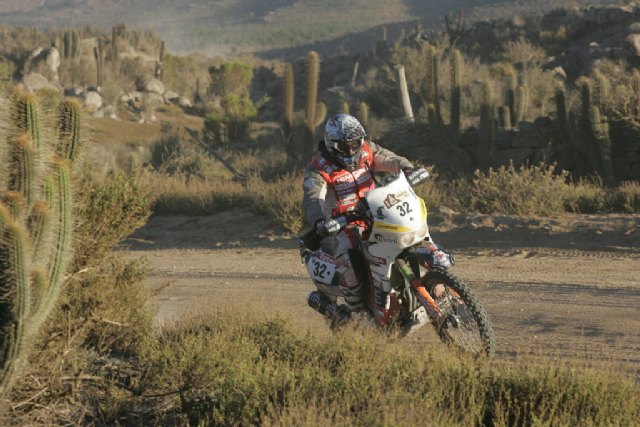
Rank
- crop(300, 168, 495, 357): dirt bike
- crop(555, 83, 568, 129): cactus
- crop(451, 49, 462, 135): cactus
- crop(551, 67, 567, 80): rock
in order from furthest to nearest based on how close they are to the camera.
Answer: crop(551, 67, 567, 80): rock
crop(451, 49, 462, 135): cactus
crop(555, 83, 568, 129): cactus
crop(300, 168, 495, 357): dirt bike

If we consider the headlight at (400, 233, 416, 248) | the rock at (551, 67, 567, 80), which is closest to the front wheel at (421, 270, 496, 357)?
the headlight at (400, 233, 416, 248)

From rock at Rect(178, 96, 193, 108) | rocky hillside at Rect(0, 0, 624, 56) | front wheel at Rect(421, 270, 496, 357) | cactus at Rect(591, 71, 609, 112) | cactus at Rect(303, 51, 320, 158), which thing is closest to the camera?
front wheel at Rect(421, 270, 496, 357)

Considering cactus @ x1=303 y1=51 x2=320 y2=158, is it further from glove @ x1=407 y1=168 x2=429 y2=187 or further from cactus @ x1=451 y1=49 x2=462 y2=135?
glove @ x1=407 y1=168 x2=429 y2=187

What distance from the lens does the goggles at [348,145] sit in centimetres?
743

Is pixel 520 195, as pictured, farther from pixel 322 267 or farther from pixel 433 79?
pixel 322 267

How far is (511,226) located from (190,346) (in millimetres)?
8198

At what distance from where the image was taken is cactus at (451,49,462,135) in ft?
71.3

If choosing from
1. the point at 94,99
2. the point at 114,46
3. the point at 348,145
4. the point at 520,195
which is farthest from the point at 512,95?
the point at 114,46

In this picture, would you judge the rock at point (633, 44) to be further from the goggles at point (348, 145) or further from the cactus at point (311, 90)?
the goggles at point (348, 145)

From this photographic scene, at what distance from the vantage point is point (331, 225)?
7.05 metres

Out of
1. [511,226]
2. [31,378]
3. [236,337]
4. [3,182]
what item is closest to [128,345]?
[236,337]

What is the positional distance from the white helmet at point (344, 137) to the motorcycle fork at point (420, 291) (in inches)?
41.8

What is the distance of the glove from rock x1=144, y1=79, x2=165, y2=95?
49.5m

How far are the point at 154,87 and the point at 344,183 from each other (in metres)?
49.6
